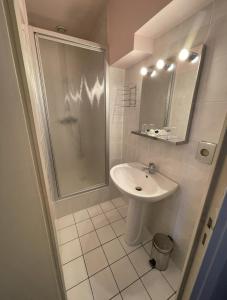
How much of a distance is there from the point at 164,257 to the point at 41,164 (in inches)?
52.1

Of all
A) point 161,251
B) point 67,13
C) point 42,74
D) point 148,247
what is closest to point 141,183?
point 161,251

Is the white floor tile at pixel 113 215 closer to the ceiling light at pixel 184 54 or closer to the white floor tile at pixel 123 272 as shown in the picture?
the white floor tile at pixel 123 272

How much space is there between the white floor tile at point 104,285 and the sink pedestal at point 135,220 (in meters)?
0.35

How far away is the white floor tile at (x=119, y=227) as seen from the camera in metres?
1.55

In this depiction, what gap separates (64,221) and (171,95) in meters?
1.89

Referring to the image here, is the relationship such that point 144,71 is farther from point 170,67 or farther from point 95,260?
point 95,260

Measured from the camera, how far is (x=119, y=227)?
5.30ft

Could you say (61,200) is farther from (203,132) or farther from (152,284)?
(203,132)

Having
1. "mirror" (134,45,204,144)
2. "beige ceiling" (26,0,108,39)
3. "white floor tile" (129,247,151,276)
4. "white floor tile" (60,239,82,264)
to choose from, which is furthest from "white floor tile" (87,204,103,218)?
"beige ceiling" (26,0,108,39)

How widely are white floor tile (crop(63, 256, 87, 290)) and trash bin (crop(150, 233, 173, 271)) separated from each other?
641mm

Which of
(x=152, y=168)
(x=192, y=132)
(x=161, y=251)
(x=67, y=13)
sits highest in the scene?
(x=67, y=13)

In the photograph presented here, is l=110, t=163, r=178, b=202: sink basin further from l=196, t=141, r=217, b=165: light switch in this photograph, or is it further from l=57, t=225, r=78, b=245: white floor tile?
l=57, t=225, r=78, b=245: white floor tile

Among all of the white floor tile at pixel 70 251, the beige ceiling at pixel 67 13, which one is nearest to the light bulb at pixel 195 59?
the beige ceiling at pixel 67 13

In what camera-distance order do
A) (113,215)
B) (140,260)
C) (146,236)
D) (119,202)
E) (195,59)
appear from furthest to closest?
(119,202)
(113,215)
(146,236)
(140,260)
(195,59)
